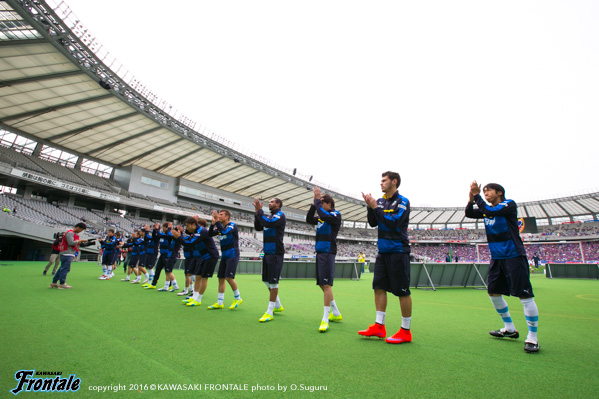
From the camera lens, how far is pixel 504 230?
3350mm

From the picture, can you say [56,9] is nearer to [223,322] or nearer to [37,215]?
[37,215]

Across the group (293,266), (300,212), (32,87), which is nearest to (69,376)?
(293,266)

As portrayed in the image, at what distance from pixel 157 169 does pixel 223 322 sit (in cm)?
3897

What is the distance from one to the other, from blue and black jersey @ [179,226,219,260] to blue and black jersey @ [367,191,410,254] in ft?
12.0

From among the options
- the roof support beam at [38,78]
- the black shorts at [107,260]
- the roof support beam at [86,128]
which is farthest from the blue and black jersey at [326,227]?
the roof support beam at [86,128]

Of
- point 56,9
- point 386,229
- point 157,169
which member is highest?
point 56,9

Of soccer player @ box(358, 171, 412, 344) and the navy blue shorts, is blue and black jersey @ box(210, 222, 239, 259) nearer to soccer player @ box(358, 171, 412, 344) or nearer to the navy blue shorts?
soccer player @ box(358, 171, 412, 344)

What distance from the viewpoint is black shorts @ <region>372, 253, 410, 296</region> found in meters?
3.17

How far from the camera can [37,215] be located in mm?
22562

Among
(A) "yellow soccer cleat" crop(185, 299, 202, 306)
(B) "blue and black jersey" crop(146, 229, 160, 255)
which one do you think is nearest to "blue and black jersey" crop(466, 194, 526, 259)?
(A) "yellow soccer cleat" crop(185, 299, 202, 306)

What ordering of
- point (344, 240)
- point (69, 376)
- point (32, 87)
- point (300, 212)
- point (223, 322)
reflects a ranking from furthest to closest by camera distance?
point (344, 240) < point (300, 212) < point (32, 87) < point (223, 322) < point (69, 376)

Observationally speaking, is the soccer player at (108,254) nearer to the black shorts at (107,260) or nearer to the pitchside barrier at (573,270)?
the black shorts at (107,260)

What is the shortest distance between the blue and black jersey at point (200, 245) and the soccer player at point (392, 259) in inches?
142

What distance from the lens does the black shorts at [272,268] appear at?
4.61 meters
